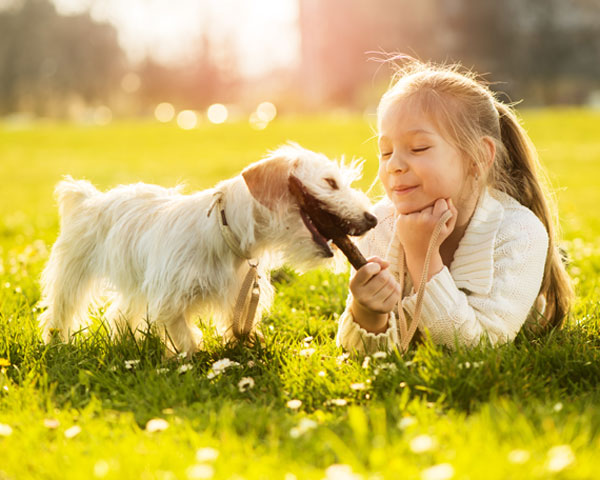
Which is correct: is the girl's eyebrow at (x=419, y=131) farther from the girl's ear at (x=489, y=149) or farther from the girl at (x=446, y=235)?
the girl's ear at (x=489, y=149)

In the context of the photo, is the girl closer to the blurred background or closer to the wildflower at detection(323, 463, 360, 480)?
the wildflower at detection(323, 463, 360, 480)

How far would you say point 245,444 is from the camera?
2.81 meters

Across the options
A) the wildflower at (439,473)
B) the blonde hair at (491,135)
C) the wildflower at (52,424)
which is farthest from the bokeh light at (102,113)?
the wildflower at (439,473)

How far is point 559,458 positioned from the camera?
2.29 meters

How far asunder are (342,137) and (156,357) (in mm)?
24447

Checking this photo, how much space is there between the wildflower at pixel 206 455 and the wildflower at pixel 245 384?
922 mm

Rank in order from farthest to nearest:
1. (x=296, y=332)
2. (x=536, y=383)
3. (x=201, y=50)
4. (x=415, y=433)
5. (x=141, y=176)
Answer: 1. (x=201, y=50)
2. (x=141, y=176)
3. (x=296, y=332)
4. (x=536, y=383)
5. (x=415, y=433)

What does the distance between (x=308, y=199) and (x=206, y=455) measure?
1.65 m

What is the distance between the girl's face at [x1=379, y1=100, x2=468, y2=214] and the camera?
3.85 meters

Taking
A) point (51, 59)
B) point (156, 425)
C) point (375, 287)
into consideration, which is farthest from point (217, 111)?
point (156, 425)

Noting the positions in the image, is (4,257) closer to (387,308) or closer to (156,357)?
(156,357)

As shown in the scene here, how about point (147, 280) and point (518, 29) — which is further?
point (518, 29)

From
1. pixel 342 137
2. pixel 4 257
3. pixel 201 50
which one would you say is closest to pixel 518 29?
pixel 201 50

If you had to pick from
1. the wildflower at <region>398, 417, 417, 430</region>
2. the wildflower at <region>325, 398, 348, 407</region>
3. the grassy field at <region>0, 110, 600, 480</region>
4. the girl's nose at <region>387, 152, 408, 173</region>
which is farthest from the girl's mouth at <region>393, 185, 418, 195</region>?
the wildflower at <region>398, 417, 417, 430</region>
